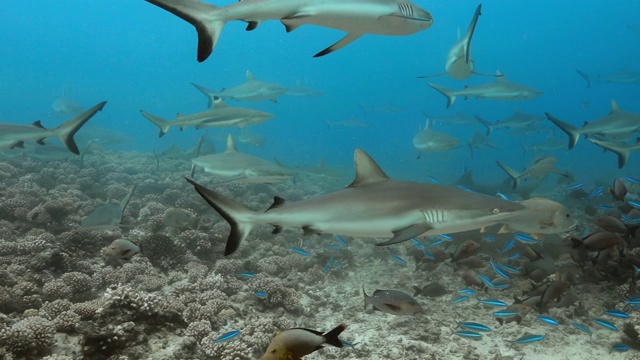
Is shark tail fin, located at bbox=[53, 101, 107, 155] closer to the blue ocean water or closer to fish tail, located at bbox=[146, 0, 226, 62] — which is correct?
fish tail, located at bbox=[146, 0, 226, 62]

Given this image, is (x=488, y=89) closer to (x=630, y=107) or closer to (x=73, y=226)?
(x=73, y=226)

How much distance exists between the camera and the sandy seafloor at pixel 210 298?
3922 mm

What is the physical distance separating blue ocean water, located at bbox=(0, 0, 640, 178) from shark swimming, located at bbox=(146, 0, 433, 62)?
109083mm

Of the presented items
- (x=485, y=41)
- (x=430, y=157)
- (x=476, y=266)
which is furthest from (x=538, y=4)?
(x=476, y=266)

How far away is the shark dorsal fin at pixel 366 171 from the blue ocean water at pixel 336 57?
109m

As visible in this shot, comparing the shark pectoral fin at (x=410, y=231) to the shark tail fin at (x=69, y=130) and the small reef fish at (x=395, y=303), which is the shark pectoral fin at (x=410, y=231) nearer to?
Answer: the small reef fish at (x=395, y=303)

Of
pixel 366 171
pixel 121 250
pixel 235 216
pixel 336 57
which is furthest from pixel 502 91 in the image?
pixel 336 57

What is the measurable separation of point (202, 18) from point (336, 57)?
625 feet

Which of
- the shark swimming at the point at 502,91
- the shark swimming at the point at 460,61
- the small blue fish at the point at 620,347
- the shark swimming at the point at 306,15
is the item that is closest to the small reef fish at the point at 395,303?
the small blue fish at the point at 620,347

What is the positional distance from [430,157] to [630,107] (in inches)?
3946

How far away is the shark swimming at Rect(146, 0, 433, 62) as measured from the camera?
2.69 m

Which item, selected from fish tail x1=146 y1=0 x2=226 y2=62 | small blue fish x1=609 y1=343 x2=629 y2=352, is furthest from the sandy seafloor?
fish tail x1=146 y1=0 x2=226 y2=62

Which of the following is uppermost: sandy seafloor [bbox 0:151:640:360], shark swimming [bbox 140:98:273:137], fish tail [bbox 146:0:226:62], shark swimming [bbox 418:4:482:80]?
fish tail [bbox 146:0:226:62]

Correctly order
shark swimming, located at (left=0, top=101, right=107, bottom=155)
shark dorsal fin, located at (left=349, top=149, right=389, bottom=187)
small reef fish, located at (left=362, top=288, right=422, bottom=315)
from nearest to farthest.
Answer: shark dorsal fin, located at (left=349, top=149, right=389, bottom=187)
small reef fish, located at (left=362, top=288, right=422, bottom=315)
shark swimming, located at (left=0, top=101, right=107, bottom=155)
